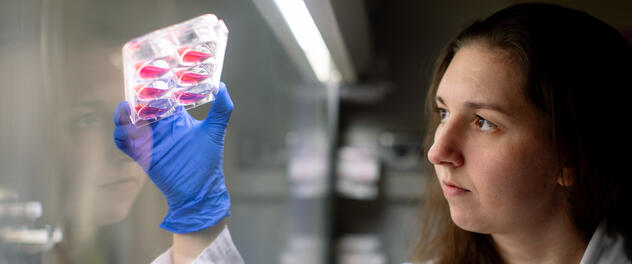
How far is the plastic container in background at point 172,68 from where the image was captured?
405 mm

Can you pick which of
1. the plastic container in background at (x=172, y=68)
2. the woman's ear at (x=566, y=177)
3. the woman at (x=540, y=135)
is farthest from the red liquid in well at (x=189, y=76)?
the woman's ear at (x=566, y=177)

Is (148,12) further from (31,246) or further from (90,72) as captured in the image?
(31,246)

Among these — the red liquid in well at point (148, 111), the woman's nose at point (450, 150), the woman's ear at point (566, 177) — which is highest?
the red liquid in well at point (148, 111)

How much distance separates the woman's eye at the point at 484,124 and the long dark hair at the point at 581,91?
0.22 ft

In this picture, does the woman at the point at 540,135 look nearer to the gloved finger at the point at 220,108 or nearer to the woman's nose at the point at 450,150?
the woman's nose at the point at 450,150

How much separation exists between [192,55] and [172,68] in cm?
3

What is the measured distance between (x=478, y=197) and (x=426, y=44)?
1.23 m

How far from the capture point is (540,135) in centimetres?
73

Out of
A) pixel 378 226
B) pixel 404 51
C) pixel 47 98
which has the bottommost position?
pixel 378 226

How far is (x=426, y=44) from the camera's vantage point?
1893 mm

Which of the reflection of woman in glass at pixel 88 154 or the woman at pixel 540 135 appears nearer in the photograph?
the reflection of woman in glass at pixel 88 154

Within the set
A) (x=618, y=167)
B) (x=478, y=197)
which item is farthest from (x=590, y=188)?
(x=478, y=197)

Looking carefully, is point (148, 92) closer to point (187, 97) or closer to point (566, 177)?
point (187, 97)

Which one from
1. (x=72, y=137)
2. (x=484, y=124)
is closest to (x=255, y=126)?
(x=484, y=124)
